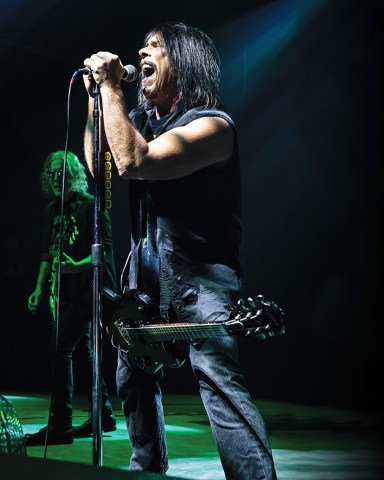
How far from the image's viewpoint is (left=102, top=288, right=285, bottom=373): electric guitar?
2033 millimetres

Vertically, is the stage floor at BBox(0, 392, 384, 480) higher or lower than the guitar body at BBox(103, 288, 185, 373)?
lower

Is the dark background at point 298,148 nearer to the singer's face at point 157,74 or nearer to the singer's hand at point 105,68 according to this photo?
the singer's face at point 157,74

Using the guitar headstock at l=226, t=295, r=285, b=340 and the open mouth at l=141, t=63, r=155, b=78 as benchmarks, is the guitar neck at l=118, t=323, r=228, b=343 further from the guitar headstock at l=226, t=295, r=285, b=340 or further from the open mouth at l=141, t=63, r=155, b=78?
the open mouth at l=141, t=63, r=155, b=78

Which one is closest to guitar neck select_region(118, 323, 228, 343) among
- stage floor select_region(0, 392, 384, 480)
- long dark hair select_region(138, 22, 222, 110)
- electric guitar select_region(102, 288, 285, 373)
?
electric guitar select_region(102, 288, 285, 373)

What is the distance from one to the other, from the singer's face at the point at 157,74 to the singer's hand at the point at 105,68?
0.25 meters

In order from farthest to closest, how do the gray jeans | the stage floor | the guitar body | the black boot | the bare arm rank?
the black boot, the stage floor, the guitar body, the bare arm, the gray jeans

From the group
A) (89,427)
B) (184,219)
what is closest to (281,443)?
(89,427)

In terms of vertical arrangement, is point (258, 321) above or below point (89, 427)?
above

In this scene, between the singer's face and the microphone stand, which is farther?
the singer's face

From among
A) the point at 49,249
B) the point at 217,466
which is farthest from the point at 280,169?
the point at 217,466

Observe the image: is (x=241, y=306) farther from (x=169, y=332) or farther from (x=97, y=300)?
(x=97, y=300)

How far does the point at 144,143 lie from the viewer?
2.09 meters

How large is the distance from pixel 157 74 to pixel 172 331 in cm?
84

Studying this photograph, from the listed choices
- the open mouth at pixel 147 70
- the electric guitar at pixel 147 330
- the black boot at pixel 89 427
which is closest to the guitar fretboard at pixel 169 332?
the electric guitar at pixel 147 330
